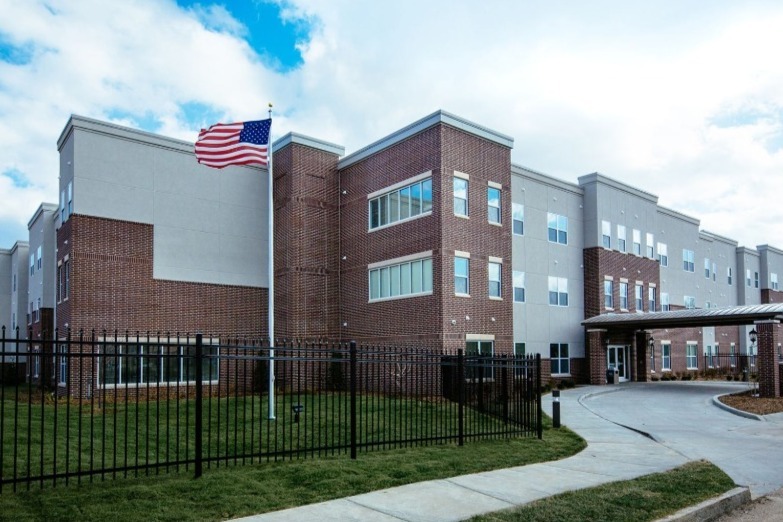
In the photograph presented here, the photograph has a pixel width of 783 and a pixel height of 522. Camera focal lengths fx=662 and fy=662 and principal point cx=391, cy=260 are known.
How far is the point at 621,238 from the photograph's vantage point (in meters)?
37.9

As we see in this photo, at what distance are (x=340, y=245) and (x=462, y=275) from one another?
22.5 feet

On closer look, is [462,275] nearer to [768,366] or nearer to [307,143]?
[307,143]

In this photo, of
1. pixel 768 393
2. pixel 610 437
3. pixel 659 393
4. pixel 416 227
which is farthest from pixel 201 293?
pixel 768 393

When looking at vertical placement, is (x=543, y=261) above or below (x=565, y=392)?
above

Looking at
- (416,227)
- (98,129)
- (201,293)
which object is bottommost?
(201,293)

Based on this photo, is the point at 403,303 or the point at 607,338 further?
the point at 607,338

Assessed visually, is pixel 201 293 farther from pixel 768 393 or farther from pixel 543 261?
pixel 768 393

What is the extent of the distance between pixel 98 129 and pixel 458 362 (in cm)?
1888

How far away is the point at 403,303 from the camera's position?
87.4 feet

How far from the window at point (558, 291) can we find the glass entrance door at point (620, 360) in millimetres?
4709

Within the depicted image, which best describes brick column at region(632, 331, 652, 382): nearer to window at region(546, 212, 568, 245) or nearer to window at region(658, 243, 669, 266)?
window at region(658, 243, 669, 266)

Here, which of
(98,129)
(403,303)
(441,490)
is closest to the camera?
(441,490)

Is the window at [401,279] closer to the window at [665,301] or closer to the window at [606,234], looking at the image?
the window at [606,234]

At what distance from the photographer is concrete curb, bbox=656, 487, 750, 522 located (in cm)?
757
